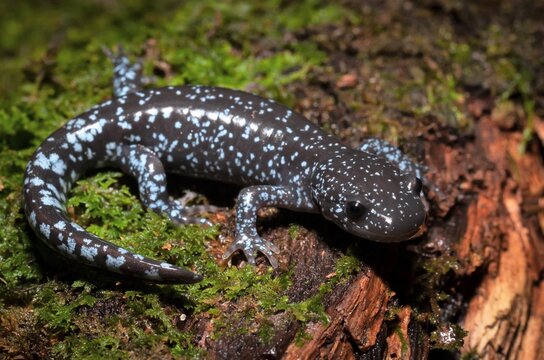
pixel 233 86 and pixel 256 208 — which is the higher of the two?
pixel 233 86

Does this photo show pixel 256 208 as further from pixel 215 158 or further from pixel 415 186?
pixel 415 186

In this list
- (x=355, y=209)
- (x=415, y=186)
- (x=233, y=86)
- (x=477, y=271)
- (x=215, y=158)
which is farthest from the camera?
(x=233, y=86)

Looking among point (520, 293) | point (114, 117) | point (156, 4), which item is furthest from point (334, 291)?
point (156, 4)

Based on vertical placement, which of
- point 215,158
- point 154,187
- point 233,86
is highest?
point 233,86

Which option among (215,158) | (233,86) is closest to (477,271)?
(215,158)

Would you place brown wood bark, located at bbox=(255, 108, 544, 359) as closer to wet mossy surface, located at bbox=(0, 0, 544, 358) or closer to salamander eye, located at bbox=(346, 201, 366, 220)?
wet mossy surface, located at bbox=(0, 0, 544, 358)

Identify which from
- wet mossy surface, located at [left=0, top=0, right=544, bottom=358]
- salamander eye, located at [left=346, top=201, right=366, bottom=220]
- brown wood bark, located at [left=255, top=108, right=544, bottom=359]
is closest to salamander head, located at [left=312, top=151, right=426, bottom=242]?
salamander eye, located at [left=346, top=201, right=366, bottom=220]

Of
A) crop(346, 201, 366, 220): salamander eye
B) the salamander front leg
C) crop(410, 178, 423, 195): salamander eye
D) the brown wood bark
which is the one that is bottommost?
the brown wood bark
